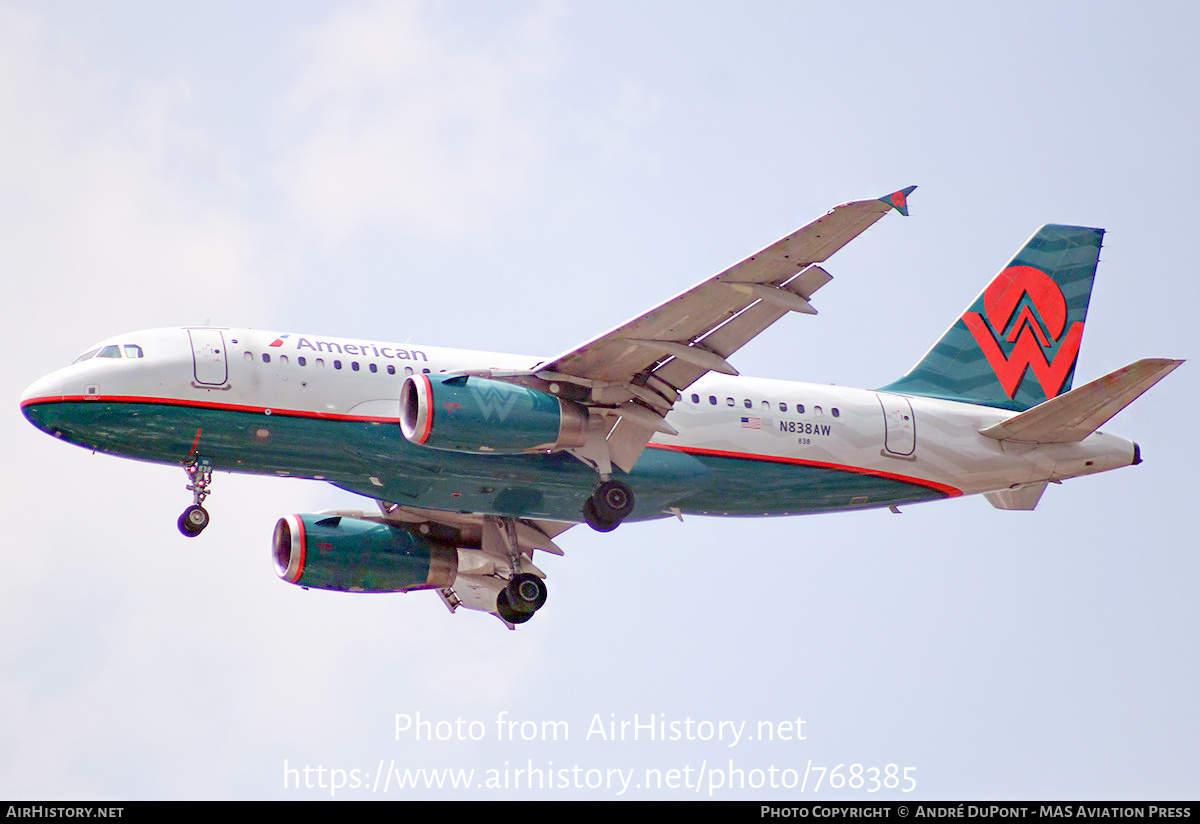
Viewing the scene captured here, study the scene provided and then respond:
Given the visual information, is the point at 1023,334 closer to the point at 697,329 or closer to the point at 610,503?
the point at 697,329

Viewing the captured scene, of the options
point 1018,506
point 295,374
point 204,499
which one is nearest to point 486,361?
point 295,374

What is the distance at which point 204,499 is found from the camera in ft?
101

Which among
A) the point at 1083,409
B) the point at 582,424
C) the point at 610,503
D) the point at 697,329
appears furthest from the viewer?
the point at 1083,409

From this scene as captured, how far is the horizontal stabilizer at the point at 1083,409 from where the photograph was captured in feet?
Answer: 106

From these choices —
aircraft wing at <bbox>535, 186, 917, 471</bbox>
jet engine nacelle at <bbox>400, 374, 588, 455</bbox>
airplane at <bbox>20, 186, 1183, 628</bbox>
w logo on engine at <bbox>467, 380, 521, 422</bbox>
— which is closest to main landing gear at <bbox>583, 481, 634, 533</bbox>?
airplane at <bbox>20, 186, 1183, 628</bbox>

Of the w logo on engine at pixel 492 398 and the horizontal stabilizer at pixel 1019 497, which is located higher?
the w logo on engine at pixel 492 398

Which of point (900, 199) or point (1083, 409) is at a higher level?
point (900, 199)

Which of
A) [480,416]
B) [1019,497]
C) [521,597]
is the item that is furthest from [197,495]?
[1019,497]

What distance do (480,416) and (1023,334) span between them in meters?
15.2

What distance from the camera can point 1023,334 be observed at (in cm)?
3869

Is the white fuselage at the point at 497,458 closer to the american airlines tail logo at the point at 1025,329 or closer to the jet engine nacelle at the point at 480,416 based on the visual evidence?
the jet engine nacelle at the point at 480,416

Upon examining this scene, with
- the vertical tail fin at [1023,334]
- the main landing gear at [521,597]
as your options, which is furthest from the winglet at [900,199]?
the main landing gear at [521,597]

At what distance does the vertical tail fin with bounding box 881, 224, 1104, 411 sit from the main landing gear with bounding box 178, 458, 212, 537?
1555 cm

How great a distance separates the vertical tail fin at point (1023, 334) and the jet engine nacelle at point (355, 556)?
11.3 m
